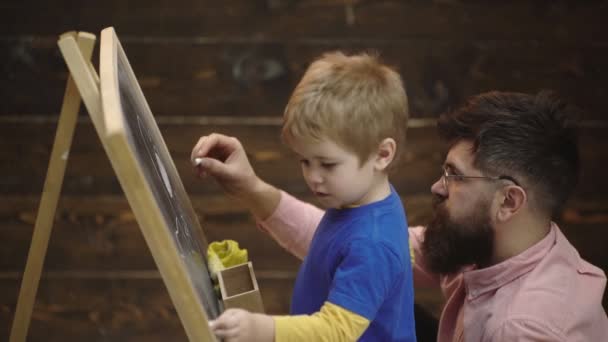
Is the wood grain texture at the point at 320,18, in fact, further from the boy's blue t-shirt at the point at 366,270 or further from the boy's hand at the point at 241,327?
the boy's hand at the point at 241,327

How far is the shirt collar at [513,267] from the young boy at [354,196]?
0.75ft

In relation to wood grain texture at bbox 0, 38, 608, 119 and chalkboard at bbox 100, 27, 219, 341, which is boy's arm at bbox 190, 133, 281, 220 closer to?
chalkboard at bbox 100, 27, 219, 341

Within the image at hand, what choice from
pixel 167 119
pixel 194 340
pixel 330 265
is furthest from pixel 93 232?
pixel 194 340

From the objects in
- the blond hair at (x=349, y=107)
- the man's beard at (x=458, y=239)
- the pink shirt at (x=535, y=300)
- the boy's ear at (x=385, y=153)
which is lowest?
the pink shirt at (x=535, y=300)

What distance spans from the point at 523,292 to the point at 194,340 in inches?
24.3

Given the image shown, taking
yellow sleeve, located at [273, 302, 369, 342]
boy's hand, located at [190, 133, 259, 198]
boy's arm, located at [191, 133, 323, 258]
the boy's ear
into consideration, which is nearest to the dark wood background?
boy's arm, located at [191, 133, 323, 258]

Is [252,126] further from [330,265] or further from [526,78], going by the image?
[330,265]

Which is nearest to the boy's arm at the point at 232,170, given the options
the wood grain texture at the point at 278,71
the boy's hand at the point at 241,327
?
the boy's hand at the point at 241,327

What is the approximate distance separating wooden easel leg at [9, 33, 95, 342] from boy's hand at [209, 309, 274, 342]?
332 mm

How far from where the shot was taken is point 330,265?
1.07m

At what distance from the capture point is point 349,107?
1.04 metres

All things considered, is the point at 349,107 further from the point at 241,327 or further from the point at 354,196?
the point at 241,327

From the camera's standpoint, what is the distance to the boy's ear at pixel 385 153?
107cm

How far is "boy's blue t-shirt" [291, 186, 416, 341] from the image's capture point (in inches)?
38.5
